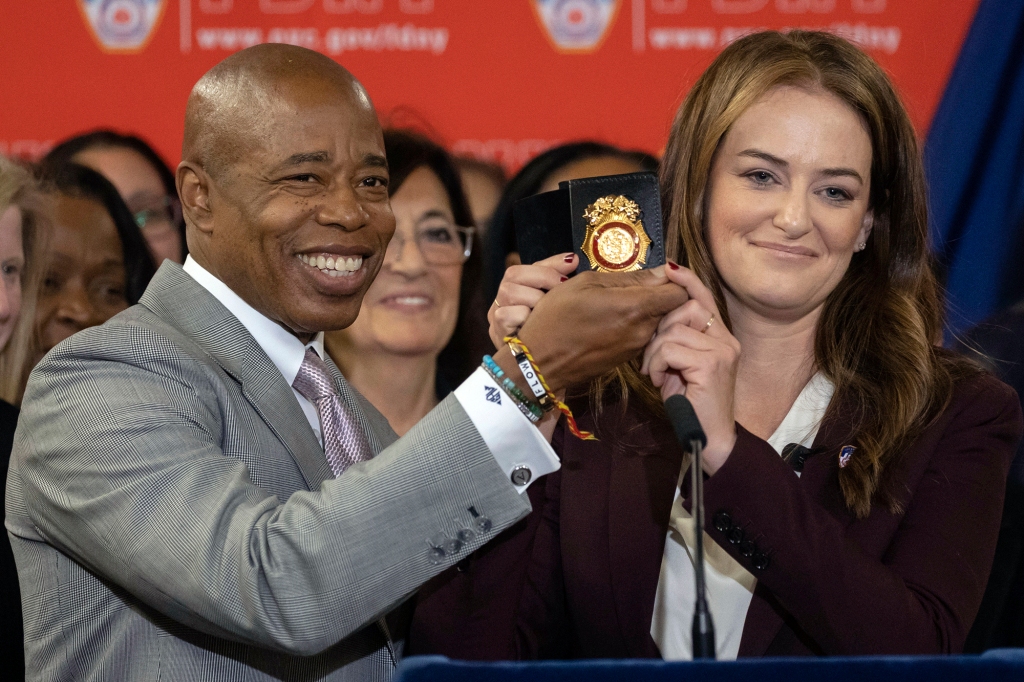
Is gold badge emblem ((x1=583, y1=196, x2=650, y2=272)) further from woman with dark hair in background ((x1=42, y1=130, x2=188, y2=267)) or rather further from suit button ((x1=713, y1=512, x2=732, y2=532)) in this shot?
woman with dark hair in background ((x1=42, y1=130, x2=188, y2=267))

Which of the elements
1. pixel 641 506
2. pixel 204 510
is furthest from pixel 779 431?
pixel 204 510

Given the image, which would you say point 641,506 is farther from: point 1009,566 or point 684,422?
point 1009,566

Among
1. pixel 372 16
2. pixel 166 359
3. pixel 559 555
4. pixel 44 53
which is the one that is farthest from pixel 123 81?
pixel 559 555

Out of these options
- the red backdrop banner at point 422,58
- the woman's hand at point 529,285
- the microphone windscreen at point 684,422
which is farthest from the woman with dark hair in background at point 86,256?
the microphone windscreen at point 684,422

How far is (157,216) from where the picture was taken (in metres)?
3.70

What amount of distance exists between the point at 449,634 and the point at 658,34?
2161 mm

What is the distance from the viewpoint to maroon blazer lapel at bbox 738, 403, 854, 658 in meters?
2.03

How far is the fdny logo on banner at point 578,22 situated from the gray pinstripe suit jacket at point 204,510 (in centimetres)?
187

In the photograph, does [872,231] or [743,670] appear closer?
[743,670]

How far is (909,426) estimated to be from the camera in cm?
216

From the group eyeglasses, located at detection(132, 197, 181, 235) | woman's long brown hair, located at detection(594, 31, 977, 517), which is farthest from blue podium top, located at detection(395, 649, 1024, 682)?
eyeglasses, located at detection(132, 197, 181, 235)

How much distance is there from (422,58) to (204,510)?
225 centimetres

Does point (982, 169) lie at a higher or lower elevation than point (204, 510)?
lower

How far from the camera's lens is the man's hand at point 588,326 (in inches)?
70.3
